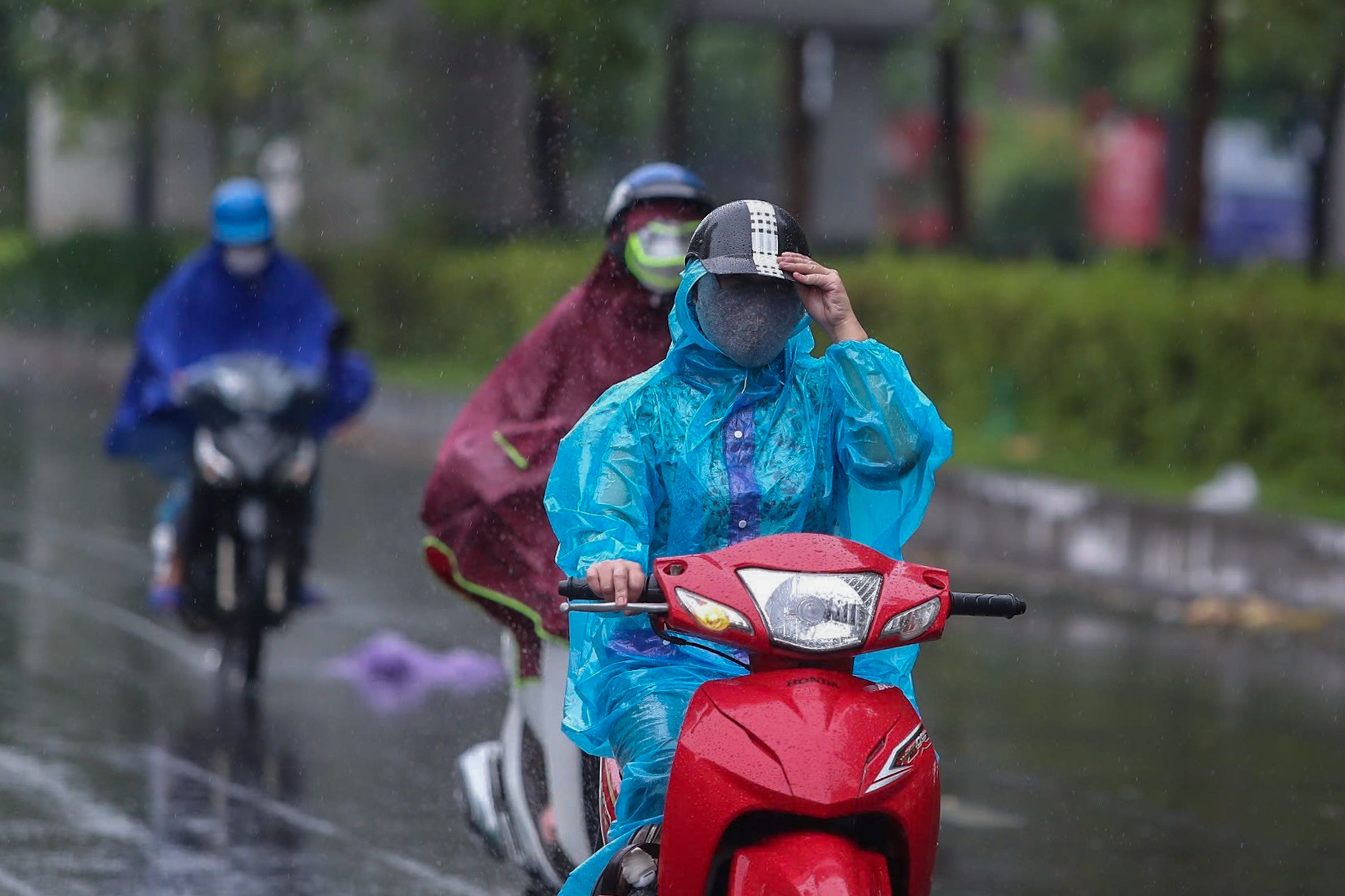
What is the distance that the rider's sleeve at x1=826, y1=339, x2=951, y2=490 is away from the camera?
455 centimetres

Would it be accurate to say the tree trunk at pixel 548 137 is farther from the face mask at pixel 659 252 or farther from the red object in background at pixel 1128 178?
the red object in background at pixel 1128 178

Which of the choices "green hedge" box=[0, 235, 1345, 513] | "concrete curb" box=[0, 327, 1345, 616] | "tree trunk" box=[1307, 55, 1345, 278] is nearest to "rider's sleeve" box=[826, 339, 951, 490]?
"concrete curb" box=[0, 327, 1345, 616]

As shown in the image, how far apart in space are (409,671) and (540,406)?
3889 millimetres

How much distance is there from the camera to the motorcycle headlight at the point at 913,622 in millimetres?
4020

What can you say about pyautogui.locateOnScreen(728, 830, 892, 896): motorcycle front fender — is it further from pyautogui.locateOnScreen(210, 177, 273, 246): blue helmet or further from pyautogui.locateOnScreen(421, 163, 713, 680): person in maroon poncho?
pyautogui.locateOnScreen(210, 177, 273, 246): blue helmet

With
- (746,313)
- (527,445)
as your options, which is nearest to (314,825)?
(527,445)

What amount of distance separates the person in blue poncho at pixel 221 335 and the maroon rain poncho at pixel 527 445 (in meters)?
3.81

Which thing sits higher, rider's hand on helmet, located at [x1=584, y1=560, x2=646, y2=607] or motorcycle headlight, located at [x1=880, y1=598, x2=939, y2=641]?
rider's hand on helmet, located at [x1=584, y1=560, x2=646, y2=607]

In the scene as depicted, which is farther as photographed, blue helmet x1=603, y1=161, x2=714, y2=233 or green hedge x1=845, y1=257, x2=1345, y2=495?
green hedge x1=845, y1=257, x2=1345, y2=495

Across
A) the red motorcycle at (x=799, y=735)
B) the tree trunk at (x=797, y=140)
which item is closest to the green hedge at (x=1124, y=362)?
the tree trunk at (x=797, y=140)

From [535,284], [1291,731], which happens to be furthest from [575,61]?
[1291,731]

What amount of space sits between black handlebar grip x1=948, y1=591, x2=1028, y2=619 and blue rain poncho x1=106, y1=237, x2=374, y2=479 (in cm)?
600

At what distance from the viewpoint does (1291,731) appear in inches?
364

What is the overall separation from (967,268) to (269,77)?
472 inches
